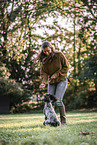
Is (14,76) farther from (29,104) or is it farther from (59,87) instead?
(59,87)

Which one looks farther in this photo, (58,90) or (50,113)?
(58,90)

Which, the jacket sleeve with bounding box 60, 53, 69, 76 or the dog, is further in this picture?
the jacket sleeve with bounding box 60, 53, 69, 76

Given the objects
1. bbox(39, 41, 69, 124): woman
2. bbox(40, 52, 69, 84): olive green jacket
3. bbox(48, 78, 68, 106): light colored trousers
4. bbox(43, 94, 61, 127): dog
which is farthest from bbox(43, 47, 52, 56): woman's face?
bbox(43, 94, 61, 127): dog

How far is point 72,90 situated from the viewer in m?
23.4

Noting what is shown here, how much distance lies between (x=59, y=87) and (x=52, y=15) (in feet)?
36.1

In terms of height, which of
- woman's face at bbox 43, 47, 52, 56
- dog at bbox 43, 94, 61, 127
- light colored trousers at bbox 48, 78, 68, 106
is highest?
woman's face at bbox 43, 47, 52, 56

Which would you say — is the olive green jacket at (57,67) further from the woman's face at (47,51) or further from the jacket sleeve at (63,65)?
the woman's face at (47,51)

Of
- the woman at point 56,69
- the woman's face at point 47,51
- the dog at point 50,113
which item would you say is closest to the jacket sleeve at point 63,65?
the woman at point 56,69

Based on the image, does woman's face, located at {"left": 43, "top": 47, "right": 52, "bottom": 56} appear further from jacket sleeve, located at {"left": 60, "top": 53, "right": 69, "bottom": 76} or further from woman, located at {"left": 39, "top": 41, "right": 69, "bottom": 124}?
jacket sleeve, located at {"left": 60, "top": 53, "right": 69, "bottom": 76}

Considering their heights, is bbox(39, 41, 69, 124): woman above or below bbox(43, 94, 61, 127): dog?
above

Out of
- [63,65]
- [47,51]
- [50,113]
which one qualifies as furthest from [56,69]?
[50,113]

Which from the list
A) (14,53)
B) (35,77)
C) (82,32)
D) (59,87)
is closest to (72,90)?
(35,77)

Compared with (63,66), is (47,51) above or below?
above

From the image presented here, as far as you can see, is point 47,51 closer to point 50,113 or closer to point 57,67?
point 57,67
